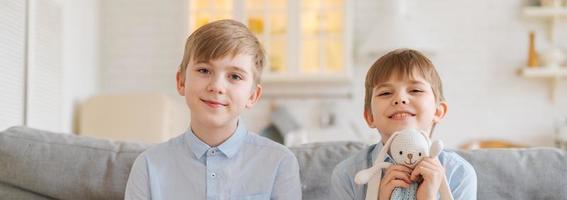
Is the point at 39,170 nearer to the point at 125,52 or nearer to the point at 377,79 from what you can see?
the point at 377,79

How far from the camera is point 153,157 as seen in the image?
182cm

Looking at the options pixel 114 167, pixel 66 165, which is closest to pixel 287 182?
pixel 114 167

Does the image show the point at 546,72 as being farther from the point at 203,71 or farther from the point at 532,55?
the point at 203,71

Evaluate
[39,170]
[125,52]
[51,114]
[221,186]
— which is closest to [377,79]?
[221,186]

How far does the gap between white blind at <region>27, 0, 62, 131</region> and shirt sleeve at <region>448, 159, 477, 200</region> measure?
9.09 ft

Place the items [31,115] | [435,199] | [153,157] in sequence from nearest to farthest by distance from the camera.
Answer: [435,199]
[153,157]
[31,115]

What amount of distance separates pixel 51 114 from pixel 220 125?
8.95 feet

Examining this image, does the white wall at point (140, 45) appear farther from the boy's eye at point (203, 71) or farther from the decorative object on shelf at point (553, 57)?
the boy's eye at point (203, 71)

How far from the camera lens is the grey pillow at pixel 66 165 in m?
2.01

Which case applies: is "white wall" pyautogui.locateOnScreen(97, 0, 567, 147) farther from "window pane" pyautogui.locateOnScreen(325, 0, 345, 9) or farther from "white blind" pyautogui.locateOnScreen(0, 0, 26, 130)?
"white blind" pyautogui.locateOnScreen(0, 0, 26, 130)

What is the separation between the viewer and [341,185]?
1.77 metres

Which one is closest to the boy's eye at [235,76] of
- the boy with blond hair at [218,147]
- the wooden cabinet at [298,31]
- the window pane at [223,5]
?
the boy with blond hair at [218,147]

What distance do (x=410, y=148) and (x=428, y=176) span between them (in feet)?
0.23

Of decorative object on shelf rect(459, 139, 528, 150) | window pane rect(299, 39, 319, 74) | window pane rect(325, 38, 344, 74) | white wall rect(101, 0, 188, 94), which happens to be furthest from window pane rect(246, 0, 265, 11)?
decorative object on shelf rect(459, 139, 528, 150)
